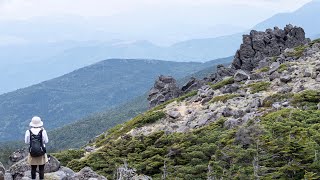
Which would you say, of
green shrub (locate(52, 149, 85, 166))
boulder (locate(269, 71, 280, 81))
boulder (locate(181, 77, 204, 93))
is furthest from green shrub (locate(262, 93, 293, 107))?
boulder (locate(181, 77, 204, 93))

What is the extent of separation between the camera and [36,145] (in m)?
18.2

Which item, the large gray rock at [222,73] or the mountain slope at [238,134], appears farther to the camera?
the large gray rock at [222,73]

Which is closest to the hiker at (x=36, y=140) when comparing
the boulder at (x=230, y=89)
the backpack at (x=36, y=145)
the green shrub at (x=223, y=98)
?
the backpack at (x=36, y=145)

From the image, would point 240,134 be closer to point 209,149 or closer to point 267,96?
point 209,149

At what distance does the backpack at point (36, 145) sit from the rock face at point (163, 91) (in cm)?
5879

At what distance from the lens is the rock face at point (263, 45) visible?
75.4 m

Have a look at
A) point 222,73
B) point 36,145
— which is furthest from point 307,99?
point 222,73

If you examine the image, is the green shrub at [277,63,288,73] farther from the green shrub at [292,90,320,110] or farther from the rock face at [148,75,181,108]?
the rock face at [148,75,181,108]

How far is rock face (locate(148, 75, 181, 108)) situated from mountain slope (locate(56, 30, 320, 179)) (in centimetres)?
1398

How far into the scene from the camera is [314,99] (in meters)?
39.7

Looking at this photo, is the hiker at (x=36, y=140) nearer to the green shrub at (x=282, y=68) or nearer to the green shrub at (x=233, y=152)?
the green shrub at (x=233, y=152)

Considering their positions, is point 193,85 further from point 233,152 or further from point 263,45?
point 233,152

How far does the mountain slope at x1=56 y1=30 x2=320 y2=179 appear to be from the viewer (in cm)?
2461

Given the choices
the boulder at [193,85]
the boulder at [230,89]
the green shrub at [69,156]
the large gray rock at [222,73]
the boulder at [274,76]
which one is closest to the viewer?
the green shrub at [69,156]
